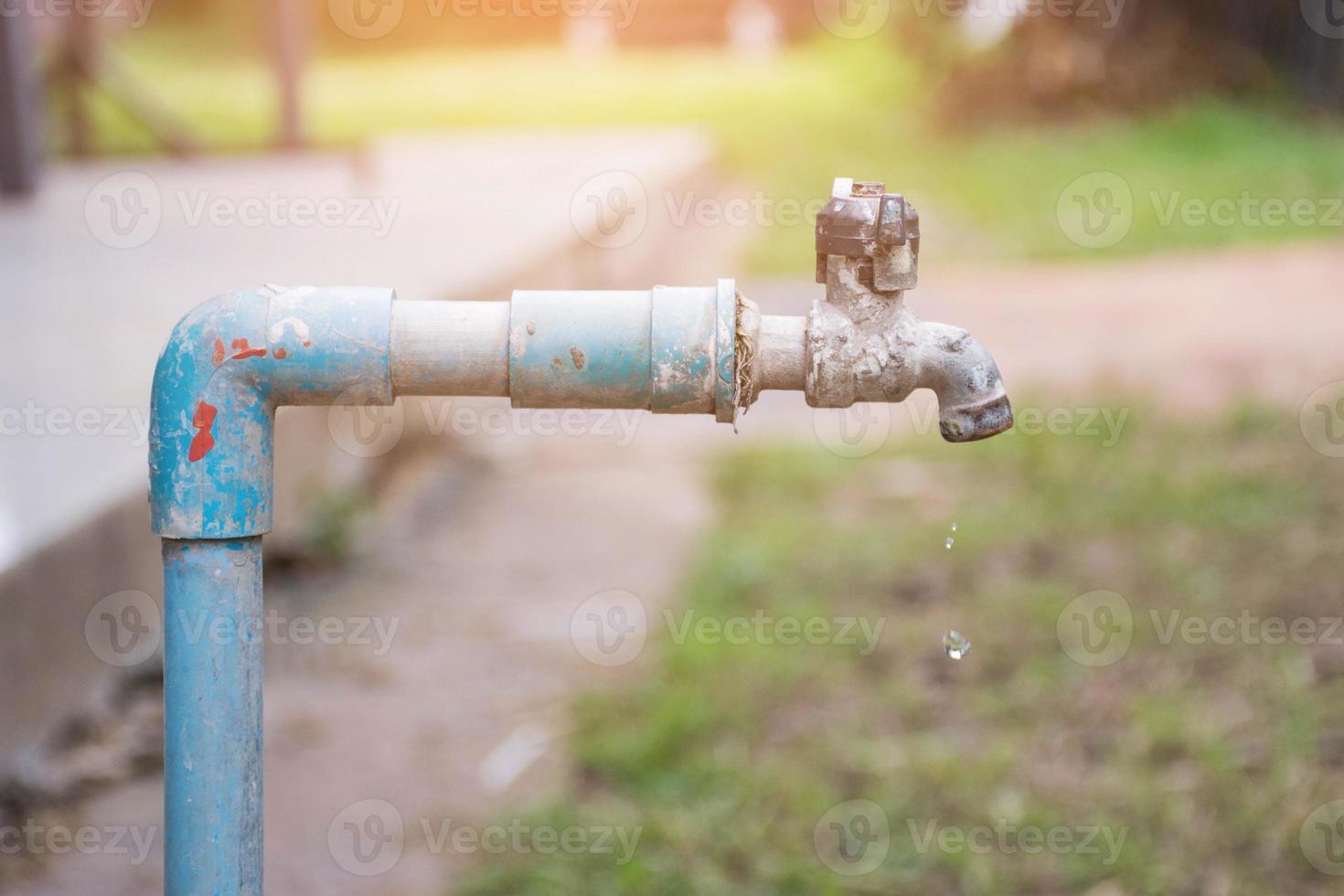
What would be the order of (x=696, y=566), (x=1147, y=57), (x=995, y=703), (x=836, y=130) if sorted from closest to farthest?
1. (x=995, y=703)
2. (x=696, y=566)
3. (x=1147, y=57)
4. (x=836, y=130)

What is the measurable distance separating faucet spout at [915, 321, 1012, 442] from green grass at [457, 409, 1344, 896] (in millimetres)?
1263

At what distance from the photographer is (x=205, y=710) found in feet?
3.53

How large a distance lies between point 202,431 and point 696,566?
2411mm

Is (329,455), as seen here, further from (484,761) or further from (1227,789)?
(1227,789)

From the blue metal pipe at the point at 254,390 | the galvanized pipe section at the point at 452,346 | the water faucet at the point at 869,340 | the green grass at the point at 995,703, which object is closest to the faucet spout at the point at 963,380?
the water faucet at the point at 869,340

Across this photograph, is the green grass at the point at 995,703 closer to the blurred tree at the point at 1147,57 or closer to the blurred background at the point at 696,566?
the blurred background at the point at 696,566

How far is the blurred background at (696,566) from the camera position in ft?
7.45

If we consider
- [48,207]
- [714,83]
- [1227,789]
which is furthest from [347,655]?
[714,83]

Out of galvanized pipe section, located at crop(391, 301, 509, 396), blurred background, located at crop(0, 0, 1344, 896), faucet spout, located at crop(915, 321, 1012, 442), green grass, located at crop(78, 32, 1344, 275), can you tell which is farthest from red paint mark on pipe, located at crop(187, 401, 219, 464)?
green grass, located at crop(78, 32, 1344, 275)

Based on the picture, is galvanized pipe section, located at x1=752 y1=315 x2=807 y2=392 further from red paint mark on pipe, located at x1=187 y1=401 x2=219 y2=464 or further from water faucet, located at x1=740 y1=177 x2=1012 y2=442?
red paint mark on pipe, located at x1=187 y1=401 x2=219 y2=464

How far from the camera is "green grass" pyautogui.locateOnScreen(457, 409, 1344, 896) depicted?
222cm

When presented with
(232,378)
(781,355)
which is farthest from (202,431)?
(781,355)

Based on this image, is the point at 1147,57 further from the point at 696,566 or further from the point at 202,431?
the point at 202,431

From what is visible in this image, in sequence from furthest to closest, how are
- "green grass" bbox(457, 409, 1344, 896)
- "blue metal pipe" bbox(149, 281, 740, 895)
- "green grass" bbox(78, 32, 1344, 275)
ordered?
"green grass" bbox(78, 32, 1344, 275) → "green grass" bbox(457, 409, 1344, 896) → "blue metal pipe" bbox(149, 281, 740, 895)
